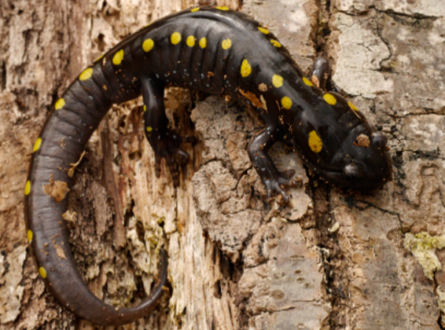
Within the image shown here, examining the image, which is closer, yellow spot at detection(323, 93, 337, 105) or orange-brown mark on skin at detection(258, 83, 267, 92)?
yellow spot at detection(323, 93, 337, 105)

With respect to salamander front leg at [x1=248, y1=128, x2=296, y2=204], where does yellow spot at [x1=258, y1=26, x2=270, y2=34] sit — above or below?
above

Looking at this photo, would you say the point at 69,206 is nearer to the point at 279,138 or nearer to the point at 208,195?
the point at 208,195

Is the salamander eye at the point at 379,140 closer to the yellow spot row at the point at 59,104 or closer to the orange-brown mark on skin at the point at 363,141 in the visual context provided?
the orange-brown mark on skin at the point at 363,141

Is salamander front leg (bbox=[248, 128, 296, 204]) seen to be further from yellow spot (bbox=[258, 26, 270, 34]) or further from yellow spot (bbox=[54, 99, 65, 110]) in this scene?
yellow spot (bbox=[54, 99, 65, 110])

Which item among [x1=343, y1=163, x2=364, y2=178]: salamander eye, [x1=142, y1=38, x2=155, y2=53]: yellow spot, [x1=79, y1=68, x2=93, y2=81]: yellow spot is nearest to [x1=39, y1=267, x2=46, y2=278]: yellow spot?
[x1=79, y1=68, x2=93, y2=81]: yellow spot

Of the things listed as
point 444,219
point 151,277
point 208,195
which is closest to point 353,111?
point 444,219

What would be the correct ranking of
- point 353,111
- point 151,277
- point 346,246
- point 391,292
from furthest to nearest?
1. point 151,277
2. point 353,111
3. point 346,246
4. point 391,292
